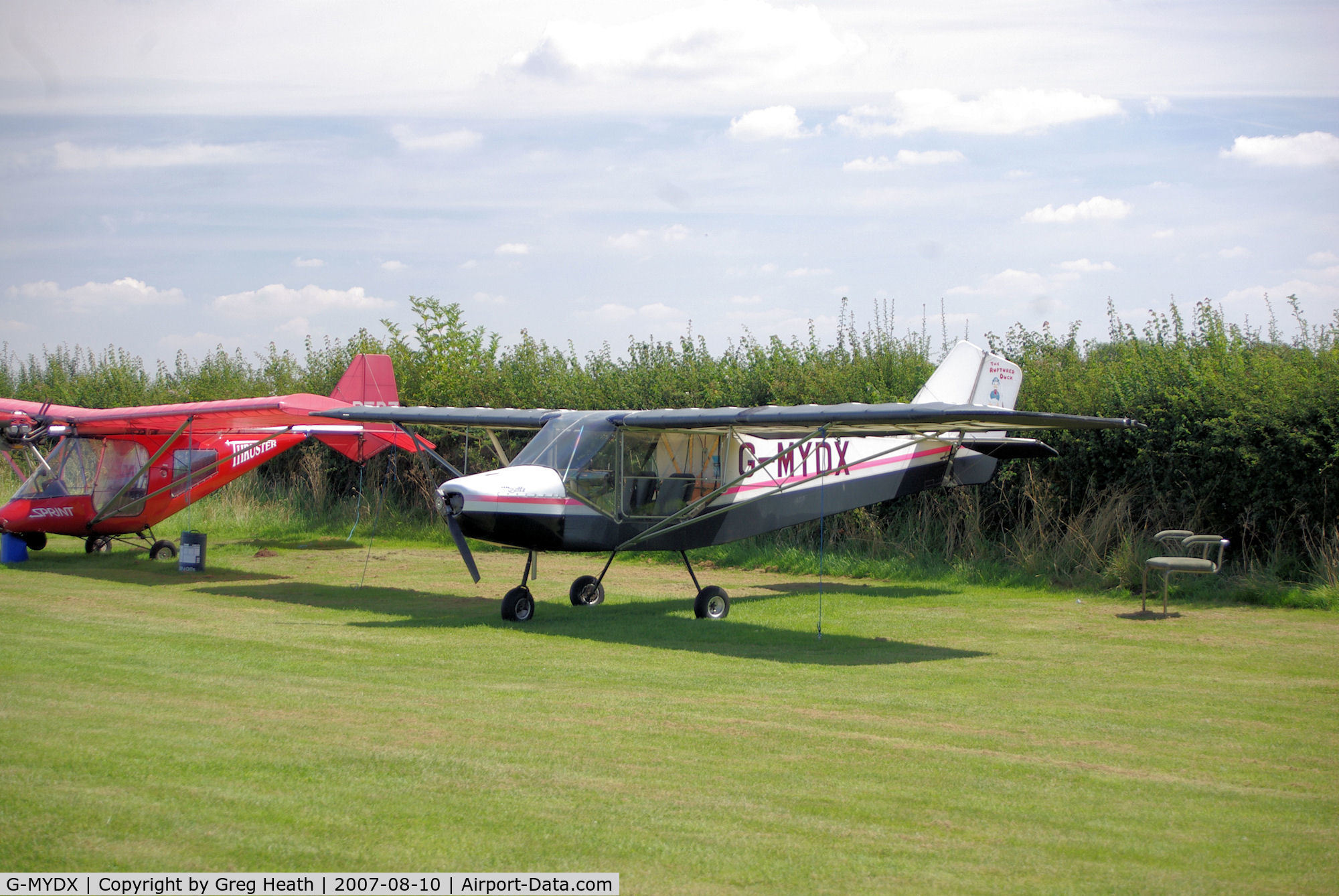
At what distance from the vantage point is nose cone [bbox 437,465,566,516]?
11305 millimetres

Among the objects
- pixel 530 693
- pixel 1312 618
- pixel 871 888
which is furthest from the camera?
pixel 1312 618

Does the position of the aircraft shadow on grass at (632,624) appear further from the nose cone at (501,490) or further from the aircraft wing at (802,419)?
the aircraft wing at (802,419)

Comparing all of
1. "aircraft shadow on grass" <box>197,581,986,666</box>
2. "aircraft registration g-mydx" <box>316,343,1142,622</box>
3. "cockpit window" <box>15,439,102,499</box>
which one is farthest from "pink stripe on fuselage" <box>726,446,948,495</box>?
"cockpit window" <box>15,439,102,499</box>

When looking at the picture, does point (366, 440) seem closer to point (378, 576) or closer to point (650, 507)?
point (378, 576)

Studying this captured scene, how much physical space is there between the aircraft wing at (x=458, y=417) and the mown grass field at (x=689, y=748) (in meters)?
2.73

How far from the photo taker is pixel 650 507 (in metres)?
13.0

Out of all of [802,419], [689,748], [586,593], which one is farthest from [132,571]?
[689,748]

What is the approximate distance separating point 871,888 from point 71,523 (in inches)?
701

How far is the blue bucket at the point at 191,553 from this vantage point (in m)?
17.1

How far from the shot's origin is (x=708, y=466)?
13.4 metres

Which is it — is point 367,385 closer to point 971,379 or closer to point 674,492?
point 674,492

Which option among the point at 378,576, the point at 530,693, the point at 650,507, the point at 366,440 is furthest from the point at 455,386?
the point at 530,693

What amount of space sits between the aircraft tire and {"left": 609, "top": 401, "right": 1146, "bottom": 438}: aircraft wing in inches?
78.1

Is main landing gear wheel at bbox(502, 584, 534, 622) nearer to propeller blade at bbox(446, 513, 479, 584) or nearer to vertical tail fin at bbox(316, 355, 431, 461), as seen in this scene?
propeller blade at bbox(446, 513, 479, 584)
